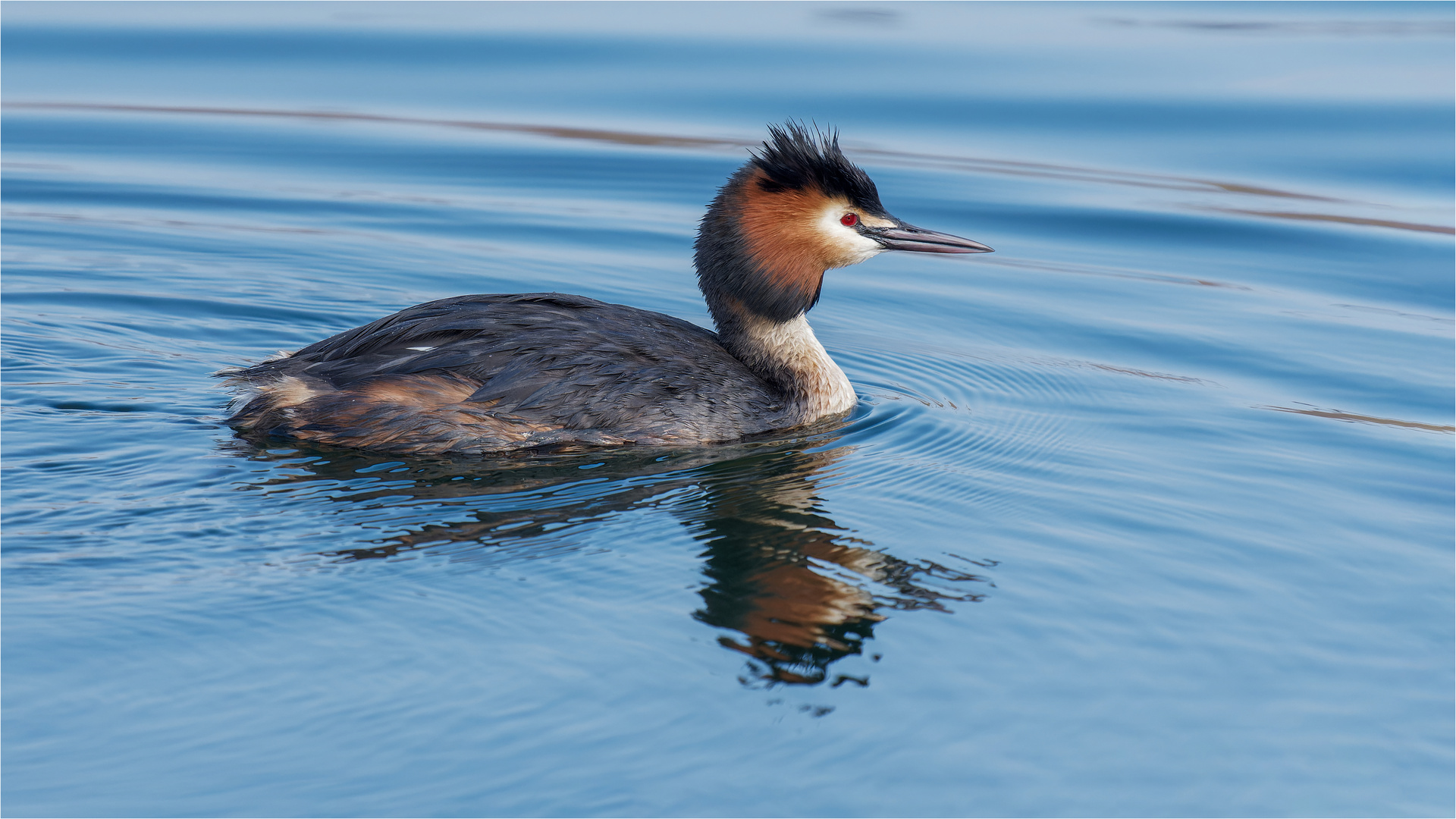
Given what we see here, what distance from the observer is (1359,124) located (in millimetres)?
13578

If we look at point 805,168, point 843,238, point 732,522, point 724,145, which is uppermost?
point 724,145

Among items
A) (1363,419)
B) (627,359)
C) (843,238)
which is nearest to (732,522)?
(627,359)

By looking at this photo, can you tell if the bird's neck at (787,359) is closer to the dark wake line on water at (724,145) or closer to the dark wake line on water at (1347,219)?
the dark wake line on water at (724,145)

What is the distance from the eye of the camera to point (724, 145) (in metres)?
12.7

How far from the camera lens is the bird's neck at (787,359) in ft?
23.6

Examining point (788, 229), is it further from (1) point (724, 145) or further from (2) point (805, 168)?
(1) point (724, 145)

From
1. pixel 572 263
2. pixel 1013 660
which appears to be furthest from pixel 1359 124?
pixel 1013 660

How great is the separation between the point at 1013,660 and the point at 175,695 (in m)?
2.56

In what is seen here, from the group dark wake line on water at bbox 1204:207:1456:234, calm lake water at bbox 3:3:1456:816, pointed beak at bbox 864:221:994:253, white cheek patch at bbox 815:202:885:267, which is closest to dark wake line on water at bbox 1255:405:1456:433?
calm lake water at bbox 3:3:1456:816

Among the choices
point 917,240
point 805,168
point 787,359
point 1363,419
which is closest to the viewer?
point 805,168

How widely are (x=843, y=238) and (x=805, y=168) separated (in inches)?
15.9

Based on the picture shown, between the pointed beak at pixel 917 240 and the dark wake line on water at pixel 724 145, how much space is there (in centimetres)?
491

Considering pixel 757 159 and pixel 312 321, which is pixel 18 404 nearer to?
pixel 312 321

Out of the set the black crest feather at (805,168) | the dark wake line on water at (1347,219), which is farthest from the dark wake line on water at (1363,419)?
the dark wake line on water at (1347,219)
